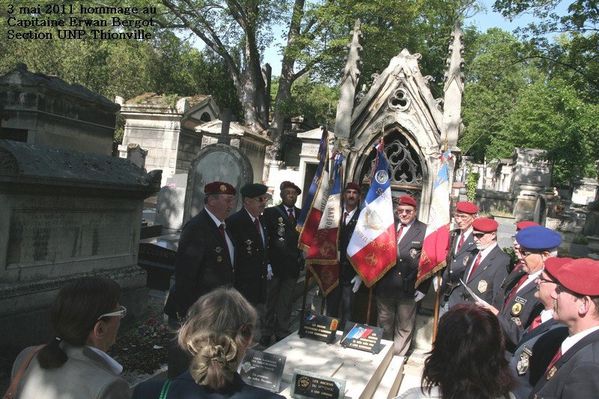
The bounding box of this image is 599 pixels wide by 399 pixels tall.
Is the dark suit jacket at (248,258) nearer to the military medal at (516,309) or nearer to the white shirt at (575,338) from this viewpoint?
the military medal at (516,309)

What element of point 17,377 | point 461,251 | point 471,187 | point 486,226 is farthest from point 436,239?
point 471,187

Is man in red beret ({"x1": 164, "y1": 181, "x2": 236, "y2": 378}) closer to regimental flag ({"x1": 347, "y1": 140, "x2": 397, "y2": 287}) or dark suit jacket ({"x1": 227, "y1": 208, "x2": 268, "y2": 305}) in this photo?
Result: dark suit jacket ({"x1": 227, "y1": 208, "x2": 268, "y2": 305})

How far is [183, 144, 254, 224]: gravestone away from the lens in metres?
9.96

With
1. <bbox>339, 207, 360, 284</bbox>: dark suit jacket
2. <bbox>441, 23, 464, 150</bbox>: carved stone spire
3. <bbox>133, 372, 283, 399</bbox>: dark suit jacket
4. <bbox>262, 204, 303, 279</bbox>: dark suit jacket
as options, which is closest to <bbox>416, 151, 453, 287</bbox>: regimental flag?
<bbox>339, 207, 360, 284</bbox>: dark suit jacket

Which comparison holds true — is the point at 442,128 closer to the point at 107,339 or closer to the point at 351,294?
the point at 351,294

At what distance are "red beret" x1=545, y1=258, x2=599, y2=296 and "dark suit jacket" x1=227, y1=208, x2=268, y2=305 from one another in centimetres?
351

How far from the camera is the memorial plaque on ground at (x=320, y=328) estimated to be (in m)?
4.75

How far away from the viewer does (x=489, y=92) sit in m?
38.3

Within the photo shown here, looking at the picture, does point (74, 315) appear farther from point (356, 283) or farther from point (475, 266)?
point (356, 283)

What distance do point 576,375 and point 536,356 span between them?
88 centimetres

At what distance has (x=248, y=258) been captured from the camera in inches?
212

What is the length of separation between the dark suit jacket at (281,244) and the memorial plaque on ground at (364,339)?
193cm

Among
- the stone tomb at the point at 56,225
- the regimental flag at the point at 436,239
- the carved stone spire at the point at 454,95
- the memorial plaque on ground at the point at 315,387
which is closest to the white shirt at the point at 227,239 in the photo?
the memorial plaque on ground at the point at 315,387

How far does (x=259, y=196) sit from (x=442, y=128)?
9.34ft
